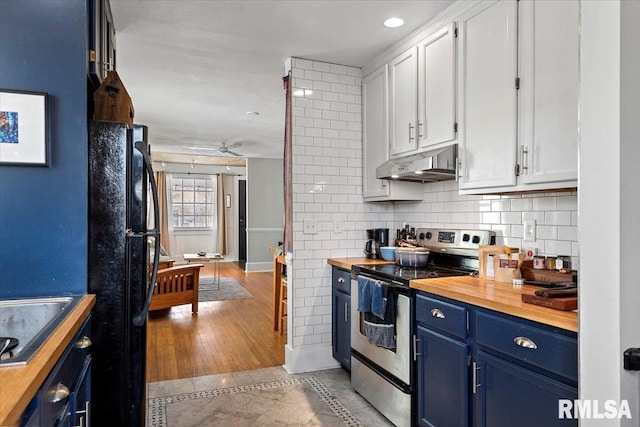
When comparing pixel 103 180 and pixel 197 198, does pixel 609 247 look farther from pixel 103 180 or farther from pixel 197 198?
pixel 197 198

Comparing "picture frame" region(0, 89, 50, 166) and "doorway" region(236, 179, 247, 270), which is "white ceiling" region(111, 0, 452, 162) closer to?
"picture frame" region(0, 89, 50, 166)

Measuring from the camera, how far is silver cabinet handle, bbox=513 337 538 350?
1552 millimetres

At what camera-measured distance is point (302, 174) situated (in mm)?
3346

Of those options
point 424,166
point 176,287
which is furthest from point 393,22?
point 176,287

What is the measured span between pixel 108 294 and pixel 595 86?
198 centimetres

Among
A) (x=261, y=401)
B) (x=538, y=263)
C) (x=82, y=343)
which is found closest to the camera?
(x=82, y=343)

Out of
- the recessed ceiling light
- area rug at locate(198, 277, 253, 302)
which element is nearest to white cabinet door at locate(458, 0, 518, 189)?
the recessed ceiling light

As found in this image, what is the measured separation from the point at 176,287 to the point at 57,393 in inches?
161

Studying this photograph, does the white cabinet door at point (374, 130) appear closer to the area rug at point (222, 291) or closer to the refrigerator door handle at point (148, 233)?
the refrigerator door handle at point (148, 233)

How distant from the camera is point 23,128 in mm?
1706

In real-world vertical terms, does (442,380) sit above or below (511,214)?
below

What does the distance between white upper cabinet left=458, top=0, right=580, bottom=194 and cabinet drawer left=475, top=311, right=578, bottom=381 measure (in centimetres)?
71

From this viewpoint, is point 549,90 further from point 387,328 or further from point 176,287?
point 176,287

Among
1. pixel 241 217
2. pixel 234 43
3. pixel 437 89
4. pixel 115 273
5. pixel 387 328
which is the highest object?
A: pixel 234 43
